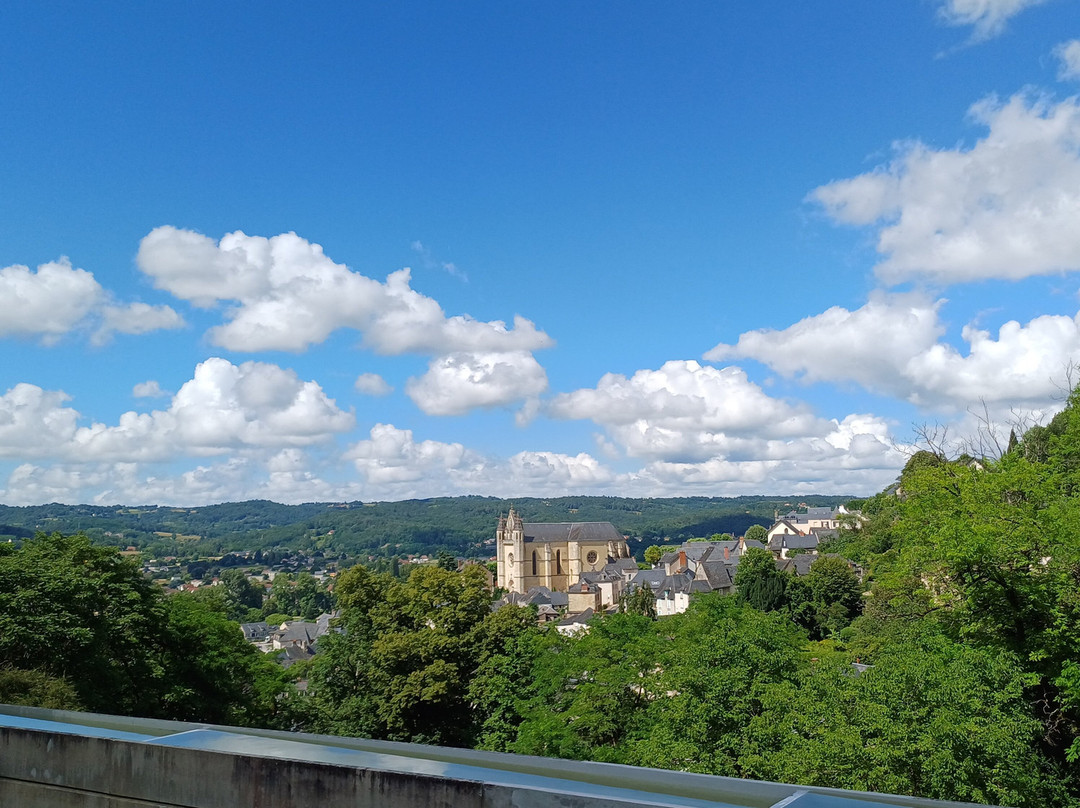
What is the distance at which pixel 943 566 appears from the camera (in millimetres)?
15016

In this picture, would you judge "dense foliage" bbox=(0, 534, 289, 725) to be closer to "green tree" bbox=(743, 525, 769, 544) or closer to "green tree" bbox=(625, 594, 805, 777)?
"green tree" bbox=(625, 594, 805, 777)

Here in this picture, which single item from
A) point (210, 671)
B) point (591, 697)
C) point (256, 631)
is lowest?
point (256, 631)

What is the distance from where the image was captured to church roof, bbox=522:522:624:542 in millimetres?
104125

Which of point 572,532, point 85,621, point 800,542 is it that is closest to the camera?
point 85,621

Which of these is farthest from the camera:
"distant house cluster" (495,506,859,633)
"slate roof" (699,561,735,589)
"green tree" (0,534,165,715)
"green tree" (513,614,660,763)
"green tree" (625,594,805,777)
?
"distant house cluster" (495,506,859,633)

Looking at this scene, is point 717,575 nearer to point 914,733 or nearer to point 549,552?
point 549,552

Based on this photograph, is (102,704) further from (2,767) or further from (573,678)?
(2,767)

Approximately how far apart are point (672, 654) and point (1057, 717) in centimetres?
732

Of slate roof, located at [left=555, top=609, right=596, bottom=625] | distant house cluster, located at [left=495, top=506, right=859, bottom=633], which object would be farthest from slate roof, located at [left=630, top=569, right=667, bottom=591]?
slate roof, located at [left=555, top=609, right=596, bottom=625]

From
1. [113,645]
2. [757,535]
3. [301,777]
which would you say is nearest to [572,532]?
[757,535]

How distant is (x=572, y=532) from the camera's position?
347 ft

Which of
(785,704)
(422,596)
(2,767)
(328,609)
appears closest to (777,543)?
(328,609)

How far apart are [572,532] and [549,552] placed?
5142 mm

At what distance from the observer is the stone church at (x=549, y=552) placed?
9975 centimetres
